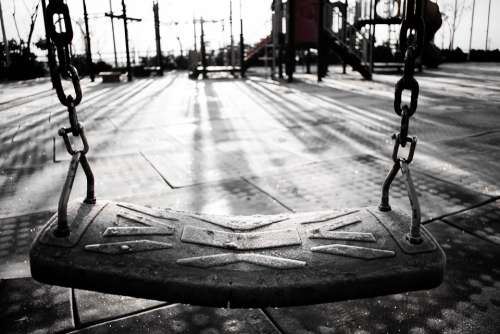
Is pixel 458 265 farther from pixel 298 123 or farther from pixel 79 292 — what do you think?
pixel 298 123

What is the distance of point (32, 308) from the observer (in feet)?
4.96

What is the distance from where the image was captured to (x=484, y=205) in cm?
246

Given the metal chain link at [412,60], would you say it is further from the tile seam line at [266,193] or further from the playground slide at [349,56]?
the playground slide at [349,56]

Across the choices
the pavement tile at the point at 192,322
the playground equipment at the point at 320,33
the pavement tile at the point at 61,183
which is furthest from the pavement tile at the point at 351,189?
the playground equipment at the point at 320,33

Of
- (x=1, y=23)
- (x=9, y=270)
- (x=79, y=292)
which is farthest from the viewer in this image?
(x=1, y=23)

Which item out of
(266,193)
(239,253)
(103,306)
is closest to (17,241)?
(103,306)

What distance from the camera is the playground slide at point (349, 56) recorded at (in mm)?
12485

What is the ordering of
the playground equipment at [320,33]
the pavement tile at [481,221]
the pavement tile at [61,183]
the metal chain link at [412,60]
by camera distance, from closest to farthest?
the metal chain link at [412,60] < the pavement tile at [481,221] < the pavement tile at [61,183] < the playground equipment at [320,33]

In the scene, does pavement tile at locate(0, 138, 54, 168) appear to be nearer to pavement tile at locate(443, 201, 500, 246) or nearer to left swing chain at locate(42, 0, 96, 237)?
left swing chain at locate(42, 0, 96, 237)

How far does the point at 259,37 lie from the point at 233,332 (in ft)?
59.3

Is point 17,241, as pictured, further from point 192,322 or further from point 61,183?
point 192,322

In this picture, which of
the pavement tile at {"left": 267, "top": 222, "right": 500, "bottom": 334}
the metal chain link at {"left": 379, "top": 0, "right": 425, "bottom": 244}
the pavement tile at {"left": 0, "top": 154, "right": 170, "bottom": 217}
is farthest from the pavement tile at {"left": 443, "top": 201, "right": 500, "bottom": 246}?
the pavement tile at {"left": 0, "top": 154, "right": 170, "bottom": 217}

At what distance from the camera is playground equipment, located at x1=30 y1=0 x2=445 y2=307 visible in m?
1.24

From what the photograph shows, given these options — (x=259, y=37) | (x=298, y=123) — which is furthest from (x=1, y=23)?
(x=298, y=123)
